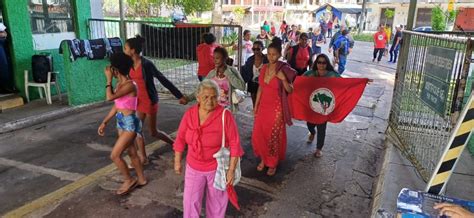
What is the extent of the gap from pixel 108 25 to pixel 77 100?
232 centimetres

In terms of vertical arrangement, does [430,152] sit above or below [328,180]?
above

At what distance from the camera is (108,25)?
8.80 metres

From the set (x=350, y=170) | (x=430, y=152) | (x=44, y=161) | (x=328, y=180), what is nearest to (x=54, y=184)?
(x=44, y=161)

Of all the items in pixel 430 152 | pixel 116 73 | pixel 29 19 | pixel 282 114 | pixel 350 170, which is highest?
pixel 29 19

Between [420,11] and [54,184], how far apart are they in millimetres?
42355

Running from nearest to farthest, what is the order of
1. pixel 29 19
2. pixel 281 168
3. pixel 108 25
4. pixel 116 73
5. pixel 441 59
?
pixel 116 73 → pixel 441 59 → pixel 281 168 → pixel 29 19 → pixel 108 25

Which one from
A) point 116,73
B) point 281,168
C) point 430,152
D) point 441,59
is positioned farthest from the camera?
point 281,168

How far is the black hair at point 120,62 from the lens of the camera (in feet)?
Result: 12.1

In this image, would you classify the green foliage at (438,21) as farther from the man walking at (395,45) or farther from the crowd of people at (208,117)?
the crowd of people at (208,117)

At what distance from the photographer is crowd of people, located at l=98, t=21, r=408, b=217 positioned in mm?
2885

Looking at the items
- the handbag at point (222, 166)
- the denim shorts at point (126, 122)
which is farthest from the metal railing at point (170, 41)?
the handbag at point (222, 166)

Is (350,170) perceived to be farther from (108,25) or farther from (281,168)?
(108,25)

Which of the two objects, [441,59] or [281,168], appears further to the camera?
[281,168]

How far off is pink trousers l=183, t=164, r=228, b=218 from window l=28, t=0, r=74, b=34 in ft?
20.5
